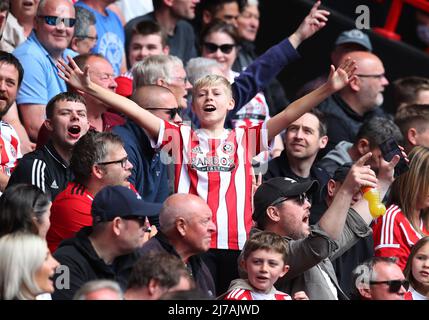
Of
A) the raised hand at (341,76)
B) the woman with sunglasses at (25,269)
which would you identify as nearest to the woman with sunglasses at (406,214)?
the raised hand at (341,76)

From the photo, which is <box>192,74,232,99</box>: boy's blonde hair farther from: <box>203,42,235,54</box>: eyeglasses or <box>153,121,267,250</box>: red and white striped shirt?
<box>203,42,235,54</box>: eyeglasses

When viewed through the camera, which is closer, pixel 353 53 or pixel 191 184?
pixel 191 184

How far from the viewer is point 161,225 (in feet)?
27.2

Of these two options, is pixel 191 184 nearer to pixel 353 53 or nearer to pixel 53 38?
pixel 53 38

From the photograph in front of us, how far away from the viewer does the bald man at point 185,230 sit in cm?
822

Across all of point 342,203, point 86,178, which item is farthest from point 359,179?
point 86,178

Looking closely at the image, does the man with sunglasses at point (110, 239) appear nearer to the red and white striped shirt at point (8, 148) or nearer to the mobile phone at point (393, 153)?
the red and white striped shirt at point (8, 148)

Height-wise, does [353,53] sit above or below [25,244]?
above

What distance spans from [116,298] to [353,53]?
242 inches

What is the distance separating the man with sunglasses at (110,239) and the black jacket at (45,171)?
0.94 m

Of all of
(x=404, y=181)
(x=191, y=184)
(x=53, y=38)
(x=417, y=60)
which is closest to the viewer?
(x=191, y=184)

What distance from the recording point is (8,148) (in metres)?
9.49

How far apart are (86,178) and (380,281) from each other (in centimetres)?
200
